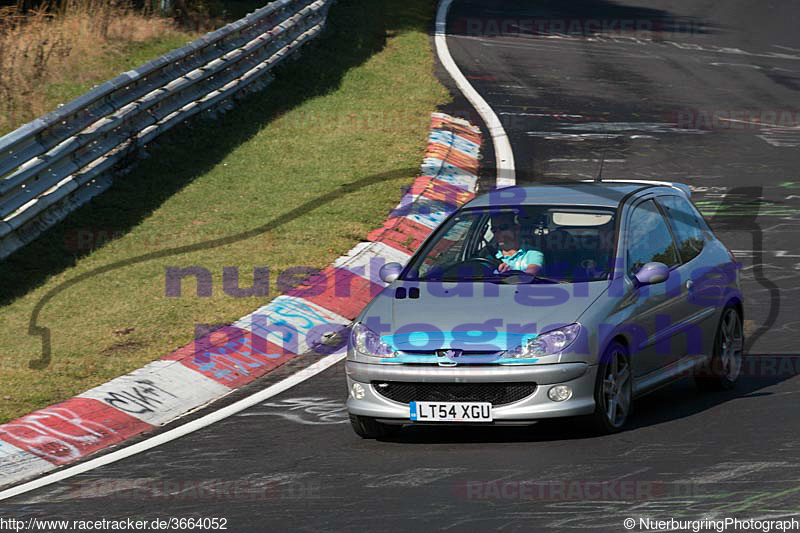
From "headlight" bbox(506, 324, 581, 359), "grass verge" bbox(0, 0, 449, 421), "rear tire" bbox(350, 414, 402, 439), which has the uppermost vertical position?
"headlight" bbox(506, 324, 581, 359)

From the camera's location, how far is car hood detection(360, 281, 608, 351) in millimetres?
8148

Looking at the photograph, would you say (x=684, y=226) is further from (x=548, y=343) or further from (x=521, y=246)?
(x=548, y=343)

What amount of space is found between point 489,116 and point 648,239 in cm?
1205

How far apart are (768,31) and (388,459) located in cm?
2819

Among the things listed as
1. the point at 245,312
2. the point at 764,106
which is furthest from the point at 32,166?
the point at 764,106

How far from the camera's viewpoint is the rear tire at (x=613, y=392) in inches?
324

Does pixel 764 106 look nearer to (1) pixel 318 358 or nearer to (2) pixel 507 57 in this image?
(2) pixel 507 57

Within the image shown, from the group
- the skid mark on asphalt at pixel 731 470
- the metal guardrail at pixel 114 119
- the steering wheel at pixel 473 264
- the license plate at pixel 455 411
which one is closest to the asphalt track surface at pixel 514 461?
the skid mark on asphalt at pixel 731 470

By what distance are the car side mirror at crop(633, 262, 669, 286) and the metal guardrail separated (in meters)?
7.30
